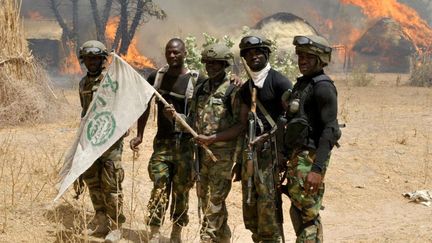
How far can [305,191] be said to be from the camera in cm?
361

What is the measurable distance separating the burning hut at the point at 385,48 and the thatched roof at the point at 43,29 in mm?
14728

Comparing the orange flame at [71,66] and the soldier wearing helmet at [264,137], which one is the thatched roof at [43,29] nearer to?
the orange flame at [71,66]

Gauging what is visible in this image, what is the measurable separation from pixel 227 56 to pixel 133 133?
5.13m

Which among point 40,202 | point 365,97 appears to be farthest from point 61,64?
point 40,202

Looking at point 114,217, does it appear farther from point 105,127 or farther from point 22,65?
point 22,65

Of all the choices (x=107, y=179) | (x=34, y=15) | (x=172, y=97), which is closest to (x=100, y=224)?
(x=107, y=179)

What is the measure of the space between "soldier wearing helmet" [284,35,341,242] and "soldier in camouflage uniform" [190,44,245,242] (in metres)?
0.68

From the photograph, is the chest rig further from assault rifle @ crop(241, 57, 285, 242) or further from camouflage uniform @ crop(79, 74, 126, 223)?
camouflage uniform @ crop(79, 74, 126, 223)

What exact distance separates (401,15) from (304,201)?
88.2ft

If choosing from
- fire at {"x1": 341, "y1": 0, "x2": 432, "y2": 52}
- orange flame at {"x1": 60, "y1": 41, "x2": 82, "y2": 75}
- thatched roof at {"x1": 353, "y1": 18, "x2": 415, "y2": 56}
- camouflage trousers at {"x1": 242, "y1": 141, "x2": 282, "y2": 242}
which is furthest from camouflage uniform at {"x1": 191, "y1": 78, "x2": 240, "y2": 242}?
fire at {"x1": 341, "y1": 0, "x2": 432, "y2": 52}

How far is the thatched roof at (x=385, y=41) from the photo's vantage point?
26281 mm

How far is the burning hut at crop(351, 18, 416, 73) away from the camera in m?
26.3

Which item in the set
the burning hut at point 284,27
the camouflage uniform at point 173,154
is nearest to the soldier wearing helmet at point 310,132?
the camouflage uniform at point 173,154

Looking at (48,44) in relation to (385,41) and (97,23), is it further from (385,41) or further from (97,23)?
(385,41)
